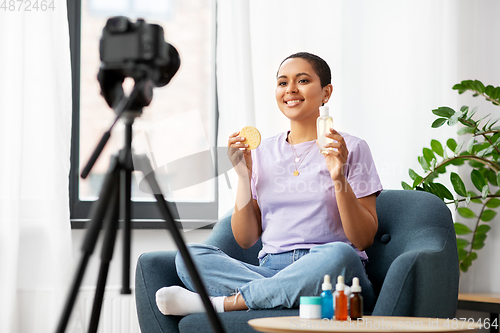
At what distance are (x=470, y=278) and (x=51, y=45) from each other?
7.56ft

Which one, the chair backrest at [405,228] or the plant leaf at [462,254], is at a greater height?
the chair backrest at [405,228]

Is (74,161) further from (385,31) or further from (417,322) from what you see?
(417,322)

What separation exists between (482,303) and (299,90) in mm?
1260

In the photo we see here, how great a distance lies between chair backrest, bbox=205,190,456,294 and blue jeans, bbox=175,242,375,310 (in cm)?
28

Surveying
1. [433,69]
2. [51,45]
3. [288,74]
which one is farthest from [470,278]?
[51,45]

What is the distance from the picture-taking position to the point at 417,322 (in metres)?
1.18

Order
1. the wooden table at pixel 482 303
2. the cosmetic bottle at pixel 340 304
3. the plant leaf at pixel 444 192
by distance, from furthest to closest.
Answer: the plant leaf at pixel 444 192 < the wooden table at pixel 482 303 < the cosmetic bottle at pixel 340 304

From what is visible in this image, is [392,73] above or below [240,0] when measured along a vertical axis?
below

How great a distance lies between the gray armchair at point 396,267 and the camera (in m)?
1.36

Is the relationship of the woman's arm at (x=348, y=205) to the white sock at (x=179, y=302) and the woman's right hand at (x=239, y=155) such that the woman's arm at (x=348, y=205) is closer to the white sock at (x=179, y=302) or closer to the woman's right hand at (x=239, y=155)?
the woman's right hand at (x=239, y=155)

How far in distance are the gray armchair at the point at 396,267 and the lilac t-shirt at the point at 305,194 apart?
16 cm

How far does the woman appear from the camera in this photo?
1436 millimetres

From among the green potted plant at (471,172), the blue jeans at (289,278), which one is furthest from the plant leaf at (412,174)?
the blue jeans at (289,278)

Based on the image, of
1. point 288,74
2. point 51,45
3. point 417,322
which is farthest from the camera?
point 51,45
